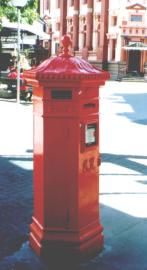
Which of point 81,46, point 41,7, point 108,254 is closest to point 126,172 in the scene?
point 108,254

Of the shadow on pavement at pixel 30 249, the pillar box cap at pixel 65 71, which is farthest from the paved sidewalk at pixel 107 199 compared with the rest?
the pillar box cap at pixel 65 71

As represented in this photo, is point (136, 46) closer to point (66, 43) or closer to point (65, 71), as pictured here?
point (66, 43)

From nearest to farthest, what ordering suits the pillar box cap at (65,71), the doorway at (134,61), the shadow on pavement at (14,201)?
the pillar box cap at (65,71) → the shadow on pavement at (14,201) → the doorway at (134,61)

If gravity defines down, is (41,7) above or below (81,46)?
above

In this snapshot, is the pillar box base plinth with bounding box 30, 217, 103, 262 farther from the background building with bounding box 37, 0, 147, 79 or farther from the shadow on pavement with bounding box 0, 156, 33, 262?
the background building with bounding box 37, 0, 147, 79

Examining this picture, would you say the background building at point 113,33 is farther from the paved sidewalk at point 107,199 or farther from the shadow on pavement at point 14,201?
the shadow on pavement at point 14,201

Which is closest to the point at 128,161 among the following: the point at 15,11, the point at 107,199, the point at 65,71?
the point at 107,199

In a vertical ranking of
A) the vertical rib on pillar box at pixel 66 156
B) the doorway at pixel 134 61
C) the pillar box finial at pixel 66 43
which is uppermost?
the doorway at pixel 134 61

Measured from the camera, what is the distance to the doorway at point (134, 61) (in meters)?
37.8

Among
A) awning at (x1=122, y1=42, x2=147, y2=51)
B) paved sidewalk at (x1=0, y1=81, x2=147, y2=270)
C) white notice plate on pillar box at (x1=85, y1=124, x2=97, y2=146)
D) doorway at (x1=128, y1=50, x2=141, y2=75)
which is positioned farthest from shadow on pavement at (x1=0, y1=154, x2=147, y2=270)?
doorway at (x1=128, y1=50, x2=141, y2=75)

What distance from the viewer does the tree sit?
15.9 m

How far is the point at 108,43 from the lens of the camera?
38.7 meters

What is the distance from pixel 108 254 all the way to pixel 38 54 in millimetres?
27381

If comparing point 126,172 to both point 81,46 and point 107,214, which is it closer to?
point 107,214
